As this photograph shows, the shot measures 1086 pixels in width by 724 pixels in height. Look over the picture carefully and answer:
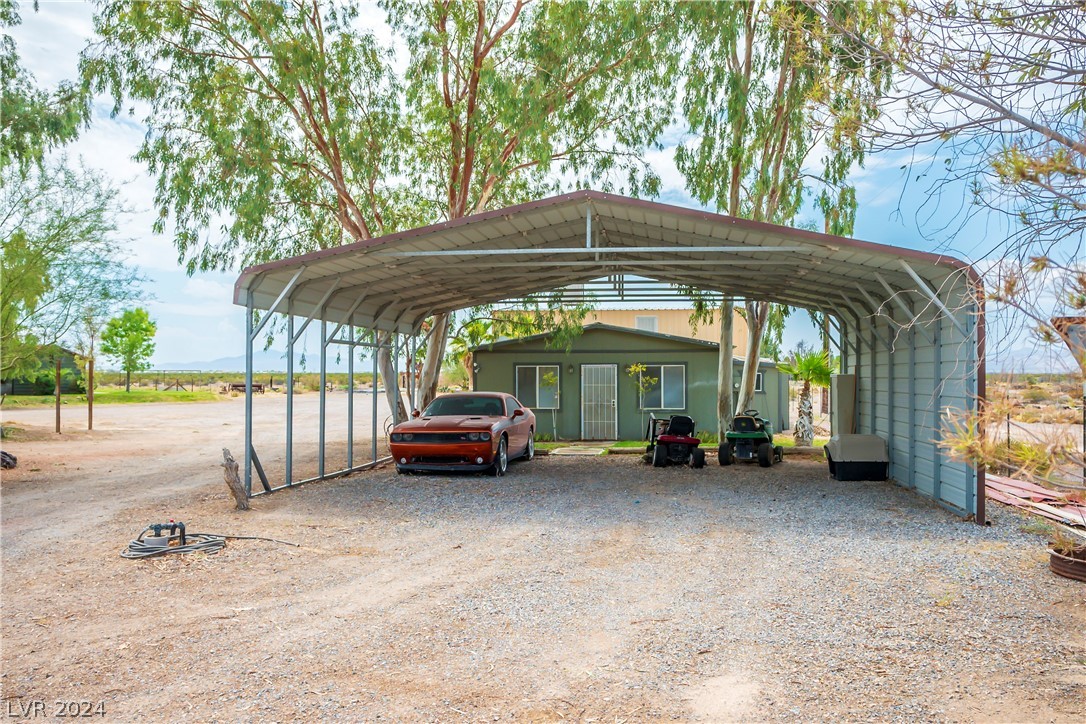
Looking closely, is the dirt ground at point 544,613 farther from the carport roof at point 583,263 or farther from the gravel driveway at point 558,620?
the carport roof at point 583,263

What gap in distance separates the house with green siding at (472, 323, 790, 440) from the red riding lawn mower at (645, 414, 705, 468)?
6.97 metres

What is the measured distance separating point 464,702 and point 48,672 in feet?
Result: 7.85

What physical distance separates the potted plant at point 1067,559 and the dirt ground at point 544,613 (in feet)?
0.38

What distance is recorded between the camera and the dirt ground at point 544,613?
4285 millimetres

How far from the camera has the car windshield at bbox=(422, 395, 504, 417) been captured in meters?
14.4

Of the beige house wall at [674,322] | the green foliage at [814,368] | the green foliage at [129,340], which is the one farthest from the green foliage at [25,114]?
the green foliage at [129,340]

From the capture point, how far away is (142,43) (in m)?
16.7

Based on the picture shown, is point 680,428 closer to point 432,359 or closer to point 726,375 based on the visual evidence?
point 726,375

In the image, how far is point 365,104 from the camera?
58.7 ft

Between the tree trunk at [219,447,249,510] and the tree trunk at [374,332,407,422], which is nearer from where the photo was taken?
the tree trunk at [219,447,249,510]

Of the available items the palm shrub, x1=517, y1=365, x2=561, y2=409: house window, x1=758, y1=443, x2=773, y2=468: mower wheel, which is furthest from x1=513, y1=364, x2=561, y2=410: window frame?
x1=758, y1=443, x2=773, y2=468: mower wheel

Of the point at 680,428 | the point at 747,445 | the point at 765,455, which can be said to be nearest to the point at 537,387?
the point at 680,428

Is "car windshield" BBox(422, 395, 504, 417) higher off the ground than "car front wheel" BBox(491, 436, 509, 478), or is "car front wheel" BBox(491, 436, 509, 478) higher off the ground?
"car windshield" BBox(422, 395, 504, 417)

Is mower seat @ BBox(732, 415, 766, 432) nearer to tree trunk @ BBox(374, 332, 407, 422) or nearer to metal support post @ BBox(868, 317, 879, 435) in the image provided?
metal support post @ BBox(868, 317, 879, 435)
